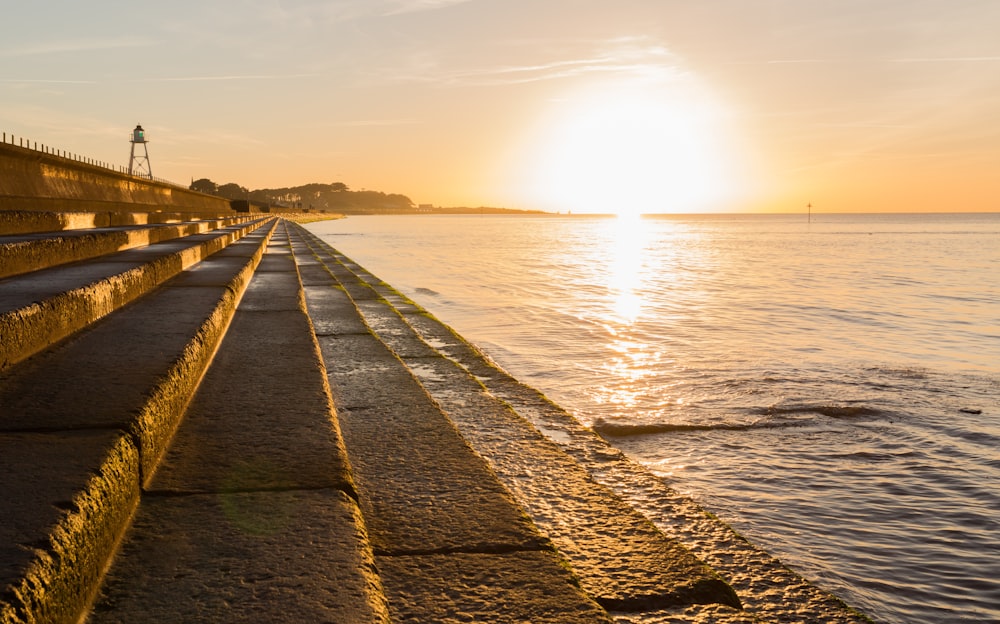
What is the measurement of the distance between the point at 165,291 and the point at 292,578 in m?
3.62

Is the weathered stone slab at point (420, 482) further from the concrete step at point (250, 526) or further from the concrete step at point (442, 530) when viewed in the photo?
the concrete step at point (250, 526)

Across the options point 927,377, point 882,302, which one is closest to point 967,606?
point 927,377

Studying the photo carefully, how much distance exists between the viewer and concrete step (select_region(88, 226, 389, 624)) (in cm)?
136

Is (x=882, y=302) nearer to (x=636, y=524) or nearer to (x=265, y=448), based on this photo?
(x=636, y=524)

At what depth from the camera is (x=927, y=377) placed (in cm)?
743

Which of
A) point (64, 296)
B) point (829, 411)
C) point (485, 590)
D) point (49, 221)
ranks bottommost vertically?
point (829, 411)

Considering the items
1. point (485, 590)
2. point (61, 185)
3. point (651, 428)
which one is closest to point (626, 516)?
point (485, 590)

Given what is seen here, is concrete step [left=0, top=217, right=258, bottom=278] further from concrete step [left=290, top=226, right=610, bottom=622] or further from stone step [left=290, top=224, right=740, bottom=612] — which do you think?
stone step [left=290, top=224, right=740, bottom=612]

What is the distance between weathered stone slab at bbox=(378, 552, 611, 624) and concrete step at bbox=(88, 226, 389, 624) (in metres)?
0.15

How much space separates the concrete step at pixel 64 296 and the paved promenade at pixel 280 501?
16 millimetres

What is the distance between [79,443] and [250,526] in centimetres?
48

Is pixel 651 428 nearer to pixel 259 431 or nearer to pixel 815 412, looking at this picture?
pixel 815 412

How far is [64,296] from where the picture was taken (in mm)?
2854

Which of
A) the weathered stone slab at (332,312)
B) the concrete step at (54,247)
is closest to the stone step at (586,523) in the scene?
the weathered stone slab at (332,312)
